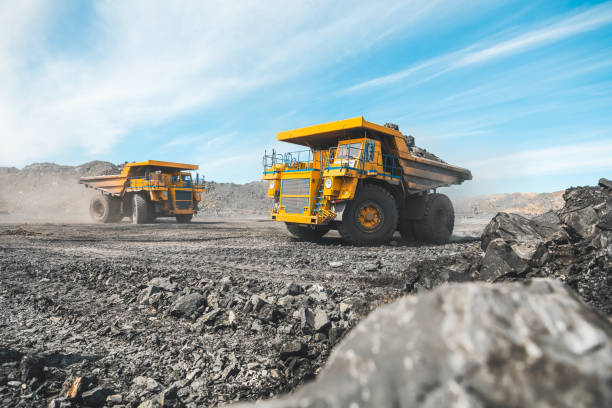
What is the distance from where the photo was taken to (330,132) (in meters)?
9.52

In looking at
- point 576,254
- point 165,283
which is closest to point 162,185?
point 165,283

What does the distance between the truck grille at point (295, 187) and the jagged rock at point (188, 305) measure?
5.58 m

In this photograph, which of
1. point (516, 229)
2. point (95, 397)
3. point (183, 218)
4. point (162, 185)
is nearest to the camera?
point (95, 397)

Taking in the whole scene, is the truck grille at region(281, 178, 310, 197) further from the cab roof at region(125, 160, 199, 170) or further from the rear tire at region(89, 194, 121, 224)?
the rear tire at region(89, 194, 121, 224)

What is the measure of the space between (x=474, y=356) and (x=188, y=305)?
3474mm

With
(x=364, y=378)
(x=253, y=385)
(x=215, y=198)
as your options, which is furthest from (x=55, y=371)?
(x=215, y=198)

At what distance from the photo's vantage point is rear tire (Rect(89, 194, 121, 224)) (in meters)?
18.1

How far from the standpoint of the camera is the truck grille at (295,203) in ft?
30.9

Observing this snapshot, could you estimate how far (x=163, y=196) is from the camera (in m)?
16.7

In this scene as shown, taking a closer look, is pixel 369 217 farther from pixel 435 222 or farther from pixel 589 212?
pixel 589 212

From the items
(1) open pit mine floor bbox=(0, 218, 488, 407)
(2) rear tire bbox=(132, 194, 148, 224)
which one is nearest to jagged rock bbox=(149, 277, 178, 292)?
(1) open pit mine floor bbox=(0, 218, 488, 407)

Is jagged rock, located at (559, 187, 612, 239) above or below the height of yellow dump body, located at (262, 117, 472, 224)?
below

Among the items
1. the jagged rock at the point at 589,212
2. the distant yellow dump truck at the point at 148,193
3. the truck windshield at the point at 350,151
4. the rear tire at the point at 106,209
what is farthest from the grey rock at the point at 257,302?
the rear tire at the point at 106,209

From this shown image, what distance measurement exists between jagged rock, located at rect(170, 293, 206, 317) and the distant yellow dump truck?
44.3 feet
